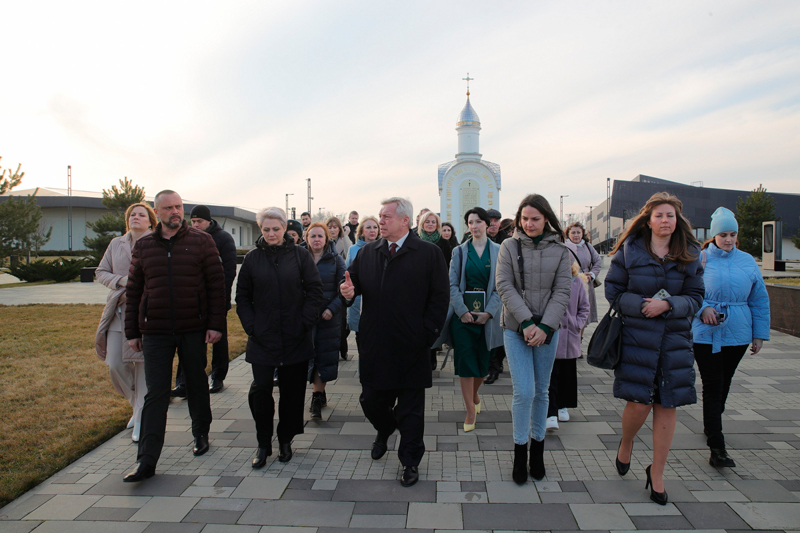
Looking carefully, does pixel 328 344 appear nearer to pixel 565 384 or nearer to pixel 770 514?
pixel 565 384

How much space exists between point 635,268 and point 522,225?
79cm

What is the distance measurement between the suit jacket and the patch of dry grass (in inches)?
97.3

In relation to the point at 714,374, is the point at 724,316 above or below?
above

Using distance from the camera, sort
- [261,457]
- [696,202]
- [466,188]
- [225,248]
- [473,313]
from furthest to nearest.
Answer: [696,202] < [466,188] < [225,248] < [473,313] < [261,457]

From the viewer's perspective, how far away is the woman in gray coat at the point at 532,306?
3.43 m

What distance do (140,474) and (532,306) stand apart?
2.95m

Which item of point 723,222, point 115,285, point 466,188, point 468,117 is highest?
point 468,117

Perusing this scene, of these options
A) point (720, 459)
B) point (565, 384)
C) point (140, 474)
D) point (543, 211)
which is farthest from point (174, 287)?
point (720, 459)

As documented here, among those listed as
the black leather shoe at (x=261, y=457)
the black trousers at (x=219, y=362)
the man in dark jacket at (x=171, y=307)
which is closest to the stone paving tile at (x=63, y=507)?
the man in dark jacket at (x=171, y=307)

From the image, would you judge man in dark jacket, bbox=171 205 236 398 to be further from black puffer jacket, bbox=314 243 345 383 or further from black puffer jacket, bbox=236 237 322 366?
black puffer jacket, bbox=236 237 322 366

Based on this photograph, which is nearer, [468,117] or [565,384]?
[565,384]

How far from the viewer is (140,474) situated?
3.48 m

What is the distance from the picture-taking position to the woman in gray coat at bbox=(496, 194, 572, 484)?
3.43m

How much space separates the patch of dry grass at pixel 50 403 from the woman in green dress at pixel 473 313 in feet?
10.3
